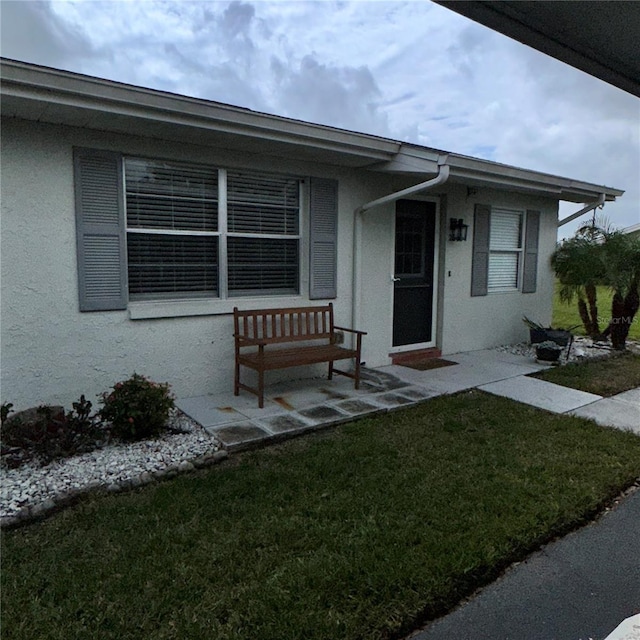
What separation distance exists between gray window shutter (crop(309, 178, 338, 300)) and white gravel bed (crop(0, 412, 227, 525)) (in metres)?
2.24

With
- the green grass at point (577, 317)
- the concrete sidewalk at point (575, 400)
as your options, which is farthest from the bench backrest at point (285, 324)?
the green grass at point (577, 317)

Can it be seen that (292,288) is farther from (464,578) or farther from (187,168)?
(464,578)

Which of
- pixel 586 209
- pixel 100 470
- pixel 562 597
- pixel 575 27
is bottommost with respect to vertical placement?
pixel 562 597

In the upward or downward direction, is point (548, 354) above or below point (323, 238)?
below

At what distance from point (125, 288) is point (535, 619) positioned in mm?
3635

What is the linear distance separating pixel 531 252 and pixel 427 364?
306cm

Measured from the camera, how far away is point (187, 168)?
172 inches

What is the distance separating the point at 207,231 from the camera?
179 inches

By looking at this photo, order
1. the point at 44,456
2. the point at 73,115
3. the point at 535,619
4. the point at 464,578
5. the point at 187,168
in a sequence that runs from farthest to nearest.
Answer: the point at 187,168, the point at 73,115, the point at 44,456, the point at 464,578, the point at 535,619

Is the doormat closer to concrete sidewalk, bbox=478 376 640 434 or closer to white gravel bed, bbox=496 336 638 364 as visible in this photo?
concrete sidewalk, bbox=478 376 640 434

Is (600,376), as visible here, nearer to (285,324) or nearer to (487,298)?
(487,298)

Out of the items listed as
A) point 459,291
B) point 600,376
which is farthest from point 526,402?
point 459,291

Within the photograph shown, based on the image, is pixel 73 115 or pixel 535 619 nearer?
pixel 535 619

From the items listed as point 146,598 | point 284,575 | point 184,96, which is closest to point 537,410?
point 284,575
